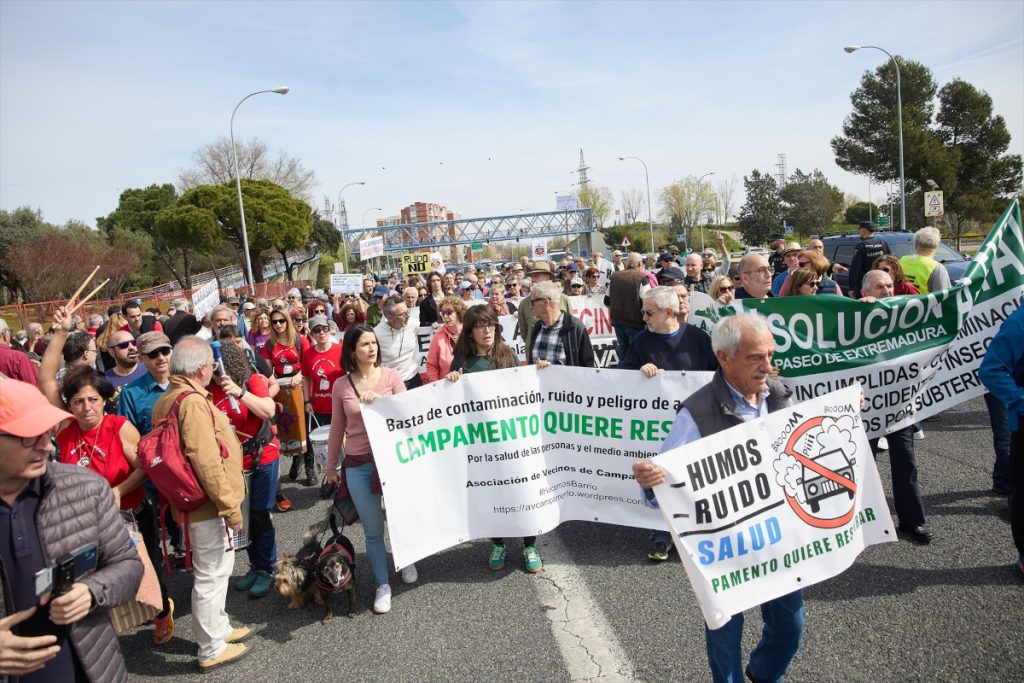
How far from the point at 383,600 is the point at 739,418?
8.59ft

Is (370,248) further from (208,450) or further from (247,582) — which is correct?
(208,450)

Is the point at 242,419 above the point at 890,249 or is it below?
below

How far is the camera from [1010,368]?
3750mm

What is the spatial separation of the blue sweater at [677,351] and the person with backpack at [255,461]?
2.65 m

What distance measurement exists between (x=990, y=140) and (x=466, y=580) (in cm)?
5158

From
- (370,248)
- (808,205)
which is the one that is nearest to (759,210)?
(808,205)

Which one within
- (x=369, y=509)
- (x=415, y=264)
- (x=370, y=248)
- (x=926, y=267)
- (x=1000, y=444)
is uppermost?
(x=370, y=248)

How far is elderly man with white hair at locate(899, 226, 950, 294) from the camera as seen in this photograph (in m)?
6.50

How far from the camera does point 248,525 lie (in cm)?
441

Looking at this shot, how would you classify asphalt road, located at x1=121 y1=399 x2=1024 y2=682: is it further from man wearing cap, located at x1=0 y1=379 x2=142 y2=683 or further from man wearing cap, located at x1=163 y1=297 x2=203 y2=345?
man wearing cap, located at x1=163 y1=297 x2=203 y2=345

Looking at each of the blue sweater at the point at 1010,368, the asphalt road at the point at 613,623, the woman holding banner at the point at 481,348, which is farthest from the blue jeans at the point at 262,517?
the blue sweater at the point at 1010,368

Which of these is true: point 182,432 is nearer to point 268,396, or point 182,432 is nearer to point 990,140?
point 268,396

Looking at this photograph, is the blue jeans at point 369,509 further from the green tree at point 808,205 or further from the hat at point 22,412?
the green tree at point 808,205

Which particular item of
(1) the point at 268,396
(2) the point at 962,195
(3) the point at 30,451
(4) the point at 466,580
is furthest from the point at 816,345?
(2) the point at 962,195
